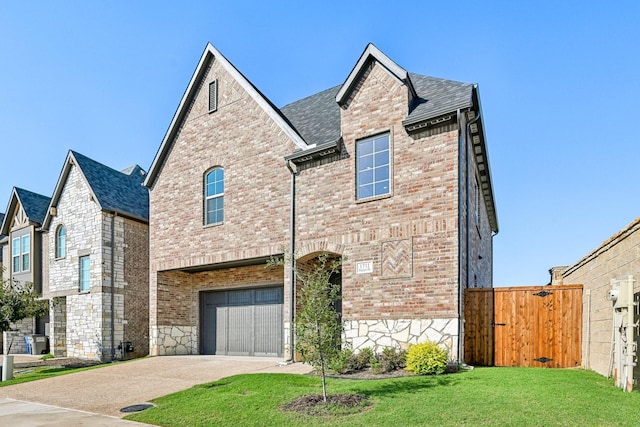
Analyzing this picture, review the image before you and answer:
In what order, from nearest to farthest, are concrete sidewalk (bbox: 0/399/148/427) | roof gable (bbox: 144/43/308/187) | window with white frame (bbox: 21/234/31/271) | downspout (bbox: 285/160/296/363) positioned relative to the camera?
concrete sidewalk (bbox: 0/399/148/427), downspout (bbox: 285/160/296/363), roof gable (bbox: 144/43/308/187), window with white frame (bbox: 21/234/31/271)

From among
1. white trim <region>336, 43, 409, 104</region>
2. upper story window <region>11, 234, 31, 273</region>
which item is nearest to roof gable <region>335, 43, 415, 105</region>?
white trim <region>336, 43, 409, 104</region>

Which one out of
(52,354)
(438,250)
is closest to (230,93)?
(438,250)

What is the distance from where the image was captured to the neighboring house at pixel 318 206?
11.2 meters

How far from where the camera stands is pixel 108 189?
2061 cm

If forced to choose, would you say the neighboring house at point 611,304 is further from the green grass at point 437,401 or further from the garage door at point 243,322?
the garage door at point 243,322

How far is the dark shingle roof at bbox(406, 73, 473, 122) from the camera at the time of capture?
1109cm

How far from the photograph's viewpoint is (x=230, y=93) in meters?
16.1

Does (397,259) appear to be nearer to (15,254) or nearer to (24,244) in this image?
(24,244)

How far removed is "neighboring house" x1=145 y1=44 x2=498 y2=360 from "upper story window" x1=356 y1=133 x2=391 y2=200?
0.03m

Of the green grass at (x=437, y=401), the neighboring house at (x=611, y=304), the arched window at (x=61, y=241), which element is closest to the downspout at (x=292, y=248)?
the green grass at (x=437, y=401)

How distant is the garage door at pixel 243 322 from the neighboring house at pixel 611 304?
934cm

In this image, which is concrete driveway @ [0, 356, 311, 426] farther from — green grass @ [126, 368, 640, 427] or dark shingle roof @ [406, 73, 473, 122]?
dark shingle roof @ [406, 73, 473, 122]

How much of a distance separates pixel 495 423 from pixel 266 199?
389 inches

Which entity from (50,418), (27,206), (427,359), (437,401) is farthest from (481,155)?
(27,206)
